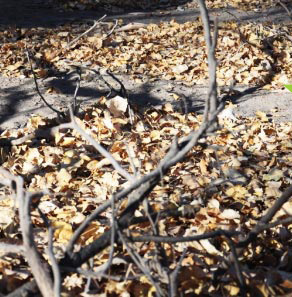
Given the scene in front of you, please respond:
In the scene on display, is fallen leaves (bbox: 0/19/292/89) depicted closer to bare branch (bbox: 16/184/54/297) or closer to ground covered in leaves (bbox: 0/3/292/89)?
ground covered in leaves (bbox: 0/3/292/89)

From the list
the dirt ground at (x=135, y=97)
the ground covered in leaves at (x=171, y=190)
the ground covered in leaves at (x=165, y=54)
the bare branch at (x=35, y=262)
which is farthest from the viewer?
the ground covered in leaves at (x=165, y=54)

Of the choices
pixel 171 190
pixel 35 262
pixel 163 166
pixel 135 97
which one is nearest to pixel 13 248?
pixel 35 262

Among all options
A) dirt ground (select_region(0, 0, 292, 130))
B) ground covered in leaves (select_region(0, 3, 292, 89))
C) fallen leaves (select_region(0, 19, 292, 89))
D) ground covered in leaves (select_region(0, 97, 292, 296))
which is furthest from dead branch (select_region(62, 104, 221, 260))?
fallen leaves (select_region(0, 19, 292, 89))

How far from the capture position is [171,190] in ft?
9.71

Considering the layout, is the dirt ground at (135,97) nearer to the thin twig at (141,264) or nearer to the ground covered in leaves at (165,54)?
the ground covered in leaves at (165,54)

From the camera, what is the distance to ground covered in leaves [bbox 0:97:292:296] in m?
1.99

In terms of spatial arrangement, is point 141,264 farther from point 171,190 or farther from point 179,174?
point 179,174

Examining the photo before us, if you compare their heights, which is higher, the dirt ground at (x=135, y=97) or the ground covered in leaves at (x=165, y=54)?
the ground covered in leaves at (x=165, y=54)

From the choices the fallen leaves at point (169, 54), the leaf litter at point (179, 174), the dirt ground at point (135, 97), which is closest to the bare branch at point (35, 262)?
the leaf litter at point (179, 174)

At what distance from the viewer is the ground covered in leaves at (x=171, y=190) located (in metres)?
1.99

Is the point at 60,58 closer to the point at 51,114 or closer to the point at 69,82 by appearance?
the point at 69,82

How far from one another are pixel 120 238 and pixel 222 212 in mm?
991

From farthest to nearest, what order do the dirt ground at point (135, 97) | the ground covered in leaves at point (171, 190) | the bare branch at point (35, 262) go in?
1. the dirt ground at point (135, 97)
2. the ground covered in leaves at point (171, 190)
3. the bare branch at point (35, 262)

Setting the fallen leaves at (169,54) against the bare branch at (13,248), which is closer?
the bare branch at (13,248)
